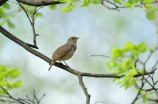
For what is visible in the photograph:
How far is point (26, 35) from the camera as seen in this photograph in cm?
1135

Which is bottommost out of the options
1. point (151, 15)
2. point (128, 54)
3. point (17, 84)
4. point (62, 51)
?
point (62, 51)

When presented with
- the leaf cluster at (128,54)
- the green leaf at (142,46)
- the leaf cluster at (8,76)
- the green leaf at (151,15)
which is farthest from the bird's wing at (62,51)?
the green leaf at (142,46)

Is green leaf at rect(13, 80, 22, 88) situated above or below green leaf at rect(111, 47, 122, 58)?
below

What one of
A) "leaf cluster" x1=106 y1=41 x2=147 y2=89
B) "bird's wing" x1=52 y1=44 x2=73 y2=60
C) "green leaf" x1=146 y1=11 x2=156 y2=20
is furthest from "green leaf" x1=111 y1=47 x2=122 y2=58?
"bird's wing" x1=52 y1=44 x2=73 y2=60

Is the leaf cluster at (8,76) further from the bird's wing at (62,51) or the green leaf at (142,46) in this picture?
the bird's wing at (62,51)

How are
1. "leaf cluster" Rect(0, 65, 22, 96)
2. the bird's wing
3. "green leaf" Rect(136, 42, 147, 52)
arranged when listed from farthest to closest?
the bird's wing < "leaf cluster" Rect(0, 65, 22, 96) < "green leaf" Rect(136, 42, 147, 52)

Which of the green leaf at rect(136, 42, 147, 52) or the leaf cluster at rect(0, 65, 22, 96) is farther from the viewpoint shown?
the leaf cluster at rect(0, 65, 22, 96)

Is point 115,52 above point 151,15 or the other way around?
the other way around

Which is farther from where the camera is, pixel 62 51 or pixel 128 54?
pixel 62 51

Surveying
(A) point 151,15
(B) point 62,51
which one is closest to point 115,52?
(A) point 151,15

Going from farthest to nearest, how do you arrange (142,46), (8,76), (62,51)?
(62,51) → (8,76) → (142,46)

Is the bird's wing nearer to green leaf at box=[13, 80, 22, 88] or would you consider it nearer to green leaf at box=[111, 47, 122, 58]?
green leaf at box=[13, 80, 22, 88]

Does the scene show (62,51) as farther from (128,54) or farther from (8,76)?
(128,54)

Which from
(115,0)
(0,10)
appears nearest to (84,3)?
(115,0)
